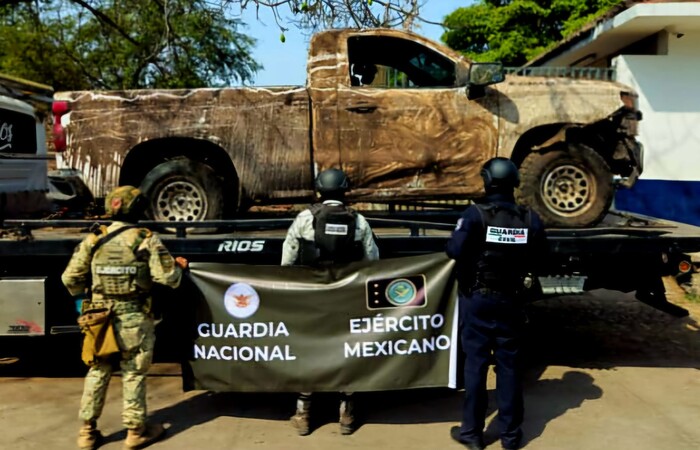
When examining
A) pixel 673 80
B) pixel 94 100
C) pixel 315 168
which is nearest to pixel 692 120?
pixel 673 80

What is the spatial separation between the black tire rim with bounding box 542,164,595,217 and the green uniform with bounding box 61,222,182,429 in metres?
3.10

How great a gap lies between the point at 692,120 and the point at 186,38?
597 inches

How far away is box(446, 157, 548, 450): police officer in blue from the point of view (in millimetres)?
4148

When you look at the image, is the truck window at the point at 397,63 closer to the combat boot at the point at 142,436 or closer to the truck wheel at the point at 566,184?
the truck wheel at the point at 566,184

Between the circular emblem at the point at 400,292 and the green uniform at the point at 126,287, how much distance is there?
1.34 meters

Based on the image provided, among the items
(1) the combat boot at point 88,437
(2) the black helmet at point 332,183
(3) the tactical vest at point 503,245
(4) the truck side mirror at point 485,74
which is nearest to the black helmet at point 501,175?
(3) the tactical vest at point 503,245

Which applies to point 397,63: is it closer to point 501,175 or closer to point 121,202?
point 501,175

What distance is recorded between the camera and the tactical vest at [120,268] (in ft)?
13.6

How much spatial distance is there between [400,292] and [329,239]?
0.58m

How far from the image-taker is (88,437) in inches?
166

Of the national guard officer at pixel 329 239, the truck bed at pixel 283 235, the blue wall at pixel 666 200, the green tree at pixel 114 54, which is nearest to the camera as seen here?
the national guard officer at pixel 329 239

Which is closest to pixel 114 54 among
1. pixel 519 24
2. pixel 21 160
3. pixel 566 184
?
pixel 519 24

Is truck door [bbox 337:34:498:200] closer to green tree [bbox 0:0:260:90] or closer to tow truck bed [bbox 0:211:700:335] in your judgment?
tow truck bed [bbox 0:211:700:335]

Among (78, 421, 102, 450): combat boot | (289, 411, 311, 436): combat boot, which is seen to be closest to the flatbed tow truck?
(78, 421, 102, 450): combat boot
